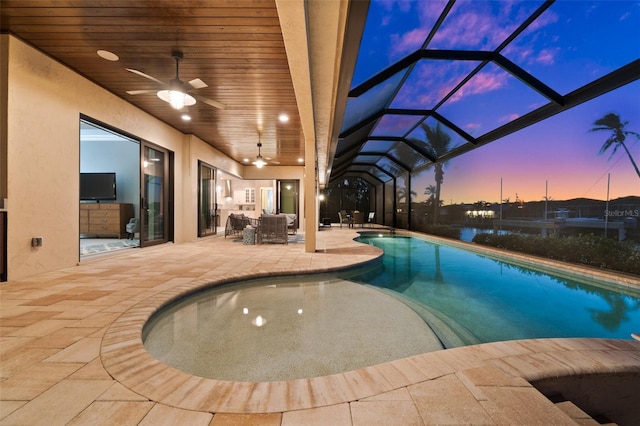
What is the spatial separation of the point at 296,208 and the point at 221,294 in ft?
30.9

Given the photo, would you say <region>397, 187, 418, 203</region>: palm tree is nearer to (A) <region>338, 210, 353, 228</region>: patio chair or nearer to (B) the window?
(A) <region>338, 210, 353, 228</region>: patio chair

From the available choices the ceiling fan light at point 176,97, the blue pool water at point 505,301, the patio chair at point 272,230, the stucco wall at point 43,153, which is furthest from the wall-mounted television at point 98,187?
the blue pool water at point 505,301

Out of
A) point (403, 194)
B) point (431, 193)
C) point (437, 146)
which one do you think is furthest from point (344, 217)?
point (437, 146)

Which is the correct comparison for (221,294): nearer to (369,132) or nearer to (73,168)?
(73,168)

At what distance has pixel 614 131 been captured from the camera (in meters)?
4.47

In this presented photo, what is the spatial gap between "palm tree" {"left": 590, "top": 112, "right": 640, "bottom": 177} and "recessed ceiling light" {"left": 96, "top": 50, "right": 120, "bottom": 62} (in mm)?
7381

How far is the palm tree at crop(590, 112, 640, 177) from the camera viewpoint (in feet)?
13.9

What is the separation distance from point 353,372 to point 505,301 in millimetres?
2874

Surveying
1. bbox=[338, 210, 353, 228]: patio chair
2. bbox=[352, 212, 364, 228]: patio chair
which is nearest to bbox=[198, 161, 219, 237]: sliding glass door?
bbox=[338, 210, 353, 228]: patio chair

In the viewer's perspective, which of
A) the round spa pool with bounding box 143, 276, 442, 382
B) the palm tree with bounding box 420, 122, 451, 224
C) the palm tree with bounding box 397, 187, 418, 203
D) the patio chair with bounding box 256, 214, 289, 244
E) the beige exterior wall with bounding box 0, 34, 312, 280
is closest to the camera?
the round spa pool with bounding box 143, 276, 442, 382

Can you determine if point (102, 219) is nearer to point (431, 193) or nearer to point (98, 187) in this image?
point (98, 187)

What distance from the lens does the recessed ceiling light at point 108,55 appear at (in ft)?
11.2

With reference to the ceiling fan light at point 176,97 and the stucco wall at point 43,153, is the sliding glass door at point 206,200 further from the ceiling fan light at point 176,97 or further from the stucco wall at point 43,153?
the ceiling fan light at point 176,97

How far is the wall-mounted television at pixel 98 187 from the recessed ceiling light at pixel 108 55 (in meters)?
5.33
